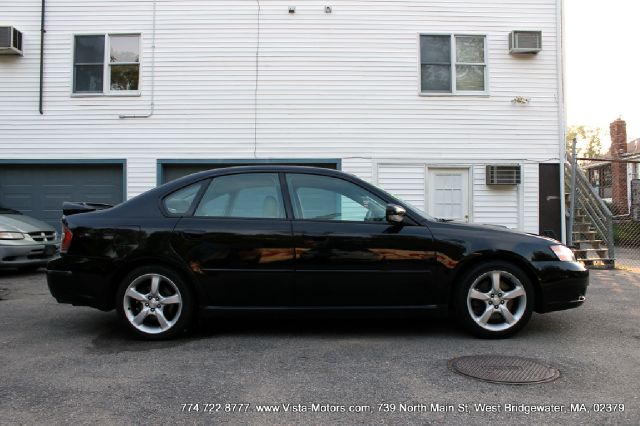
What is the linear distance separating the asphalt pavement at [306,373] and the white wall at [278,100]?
19.8 ft

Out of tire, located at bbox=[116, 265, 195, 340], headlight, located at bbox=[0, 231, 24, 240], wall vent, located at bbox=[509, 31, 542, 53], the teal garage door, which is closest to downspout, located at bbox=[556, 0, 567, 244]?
wall vent, located at bbox=[509, 31, 542, 53]

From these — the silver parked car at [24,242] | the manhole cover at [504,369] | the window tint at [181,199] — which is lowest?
the manhole cover at [504,369]

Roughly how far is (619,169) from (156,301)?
870 inches

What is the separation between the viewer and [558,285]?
4.53m

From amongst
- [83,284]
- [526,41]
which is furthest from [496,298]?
[526,41]

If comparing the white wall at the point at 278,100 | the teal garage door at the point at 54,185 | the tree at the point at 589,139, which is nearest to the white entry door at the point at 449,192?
the white wall at the point at 278,100

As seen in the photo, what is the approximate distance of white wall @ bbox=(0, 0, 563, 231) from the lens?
10.9m

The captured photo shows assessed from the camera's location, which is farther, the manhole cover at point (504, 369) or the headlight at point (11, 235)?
the headlight at point (11, 235)

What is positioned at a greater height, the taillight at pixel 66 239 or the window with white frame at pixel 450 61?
the window with white frame at pixel 450 61

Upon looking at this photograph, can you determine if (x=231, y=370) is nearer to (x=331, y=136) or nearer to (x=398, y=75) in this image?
(x=331, y=136)

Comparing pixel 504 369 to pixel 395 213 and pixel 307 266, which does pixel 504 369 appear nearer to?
pixel 395 213

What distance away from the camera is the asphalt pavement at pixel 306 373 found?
3.03m

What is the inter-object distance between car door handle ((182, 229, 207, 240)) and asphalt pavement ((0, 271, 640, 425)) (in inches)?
36.9

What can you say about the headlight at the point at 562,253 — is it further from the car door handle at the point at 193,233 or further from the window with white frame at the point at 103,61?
the window with white frame at the point at 103,61
